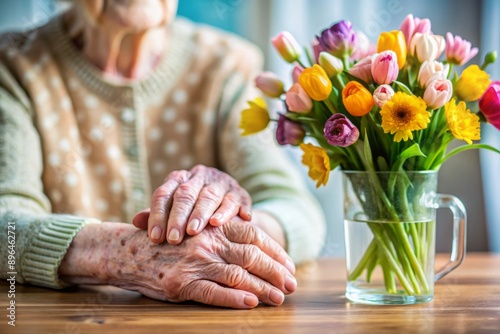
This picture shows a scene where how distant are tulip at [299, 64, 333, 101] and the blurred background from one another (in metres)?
1.46

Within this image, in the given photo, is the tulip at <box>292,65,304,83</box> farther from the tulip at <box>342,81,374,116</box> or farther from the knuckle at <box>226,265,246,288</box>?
the knuckle at <box>226,265,246,288</box>

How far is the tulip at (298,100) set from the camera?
3.07 ft

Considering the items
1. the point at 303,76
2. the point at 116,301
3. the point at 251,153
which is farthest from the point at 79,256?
the point at 251,153

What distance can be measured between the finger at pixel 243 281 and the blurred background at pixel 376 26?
141 centimetres

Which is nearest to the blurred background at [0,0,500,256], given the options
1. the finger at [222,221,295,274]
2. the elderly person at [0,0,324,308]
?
the elderly person at [0,0,324,308]

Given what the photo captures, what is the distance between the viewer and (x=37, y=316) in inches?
34.8

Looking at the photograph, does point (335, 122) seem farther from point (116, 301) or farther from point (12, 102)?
point (12, 102)

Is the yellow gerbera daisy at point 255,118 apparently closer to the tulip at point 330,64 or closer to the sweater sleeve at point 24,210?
the tulip at point 330,64

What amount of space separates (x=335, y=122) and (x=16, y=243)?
58 centimetres

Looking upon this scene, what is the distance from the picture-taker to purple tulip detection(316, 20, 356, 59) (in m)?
0.94

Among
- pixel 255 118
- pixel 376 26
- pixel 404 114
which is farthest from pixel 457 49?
pixel 376 26

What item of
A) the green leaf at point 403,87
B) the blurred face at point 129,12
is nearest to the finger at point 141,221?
the green leaf at point 403,87

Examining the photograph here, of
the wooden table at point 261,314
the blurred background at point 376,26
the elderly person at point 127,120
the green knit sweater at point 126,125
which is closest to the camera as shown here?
the wooden table at point 261,314

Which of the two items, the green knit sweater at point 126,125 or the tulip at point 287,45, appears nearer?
the tulip at point 287,45
